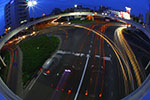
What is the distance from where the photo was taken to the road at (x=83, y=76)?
2600cm

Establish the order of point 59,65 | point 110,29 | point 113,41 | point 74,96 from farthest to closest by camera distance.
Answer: point 110,29 → point 113,41 → point 59,65 → point 74,96

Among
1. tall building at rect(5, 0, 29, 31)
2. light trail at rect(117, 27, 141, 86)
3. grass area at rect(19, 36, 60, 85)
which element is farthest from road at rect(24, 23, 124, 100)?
tall building at rect(5, 0, 29, 31)

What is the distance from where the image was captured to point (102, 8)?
71750 mm

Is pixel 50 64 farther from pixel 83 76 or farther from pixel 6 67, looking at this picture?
pixel 6 67

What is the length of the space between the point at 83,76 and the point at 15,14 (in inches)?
2374

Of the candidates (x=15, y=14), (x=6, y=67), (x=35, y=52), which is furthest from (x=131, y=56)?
(x=15, y=14)

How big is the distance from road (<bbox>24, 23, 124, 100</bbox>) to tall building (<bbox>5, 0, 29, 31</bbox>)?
4321 centimetres

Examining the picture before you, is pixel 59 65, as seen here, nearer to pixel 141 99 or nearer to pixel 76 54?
pixel 76 54

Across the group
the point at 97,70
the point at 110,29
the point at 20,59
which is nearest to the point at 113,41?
the point at 110,29

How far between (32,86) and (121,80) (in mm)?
18286

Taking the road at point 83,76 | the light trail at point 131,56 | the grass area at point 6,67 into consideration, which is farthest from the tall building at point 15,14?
the light trail at point 131,56

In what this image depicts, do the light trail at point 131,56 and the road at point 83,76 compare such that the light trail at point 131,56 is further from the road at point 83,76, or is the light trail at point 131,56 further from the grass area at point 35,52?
the grass area at point 35,52

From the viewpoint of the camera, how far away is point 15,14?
243ft

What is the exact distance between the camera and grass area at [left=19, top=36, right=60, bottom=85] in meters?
32.8
